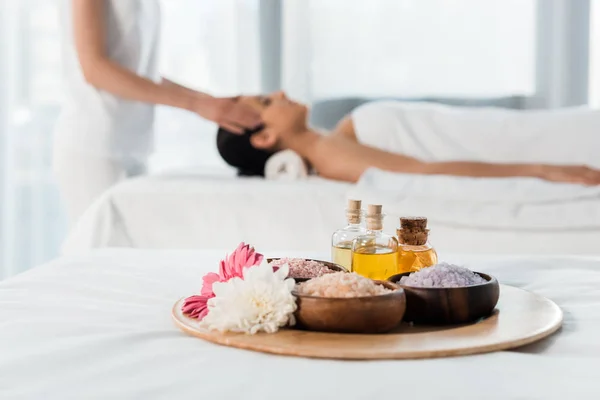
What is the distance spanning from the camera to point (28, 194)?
312 cm

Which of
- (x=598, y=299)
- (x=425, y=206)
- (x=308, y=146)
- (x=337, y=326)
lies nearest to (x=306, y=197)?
(x=425, y=206)

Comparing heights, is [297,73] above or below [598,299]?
above

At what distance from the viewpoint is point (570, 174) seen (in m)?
2.34

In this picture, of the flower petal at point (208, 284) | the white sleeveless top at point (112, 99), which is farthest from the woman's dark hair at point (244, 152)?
the flower petal at point (208, 284)

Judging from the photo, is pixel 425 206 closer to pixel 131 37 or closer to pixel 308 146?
pixel 308 146

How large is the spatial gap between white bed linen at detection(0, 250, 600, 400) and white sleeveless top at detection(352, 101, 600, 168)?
Answer: 1651 millimetres

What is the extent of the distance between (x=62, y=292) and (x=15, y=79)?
7.21 ft

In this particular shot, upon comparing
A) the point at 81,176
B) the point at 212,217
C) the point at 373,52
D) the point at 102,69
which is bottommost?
the point at 212,217

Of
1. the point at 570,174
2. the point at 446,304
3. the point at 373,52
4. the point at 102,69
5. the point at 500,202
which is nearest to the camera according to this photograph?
the point at 446,304

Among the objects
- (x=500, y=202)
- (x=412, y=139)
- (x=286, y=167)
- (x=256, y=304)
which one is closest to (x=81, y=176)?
(x=286, y=167)

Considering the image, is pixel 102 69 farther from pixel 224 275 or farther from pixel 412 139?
pixel 224 275

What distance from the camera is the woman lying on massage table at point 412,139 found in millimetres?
2621

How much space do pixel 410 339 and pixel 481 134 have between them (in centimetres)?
204

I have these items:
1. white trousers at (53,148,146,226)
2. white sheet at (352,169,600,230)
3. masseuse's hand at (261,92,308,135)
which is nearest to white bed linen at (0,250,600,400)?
white sheet at (352,169,600,230)
